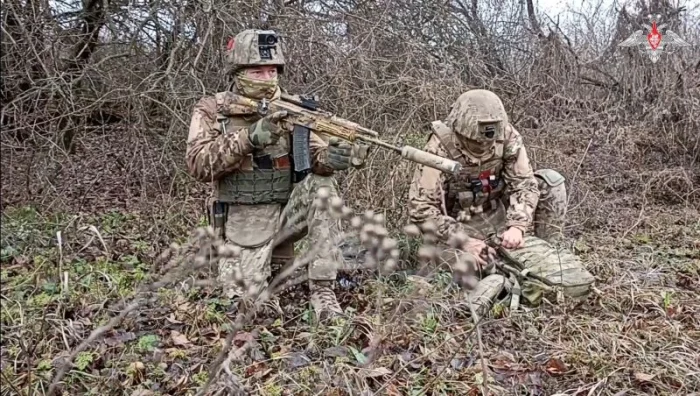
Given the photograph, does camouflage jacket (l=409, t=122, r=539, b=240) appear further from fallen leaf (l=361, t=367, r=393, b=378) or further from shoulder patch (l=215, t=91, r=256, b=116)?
fallen leaf (l=361, t=367, r=393, b=378)

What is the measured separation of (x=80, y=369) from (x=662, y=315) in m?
2.88

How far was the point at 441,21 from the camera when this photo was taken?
7.06 meters

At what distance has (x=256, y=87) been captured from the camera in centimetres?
387

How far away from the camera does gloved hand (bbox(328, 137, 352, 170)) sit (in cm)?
Result: 373

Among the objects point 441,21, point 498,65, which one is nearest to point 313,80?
point 441,21

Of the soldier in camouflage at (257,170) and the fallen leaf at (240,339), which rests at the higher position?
the soldier in camouflage at (257,170)

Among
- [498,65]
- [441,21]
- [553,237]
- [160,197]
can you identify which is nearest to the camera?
[553,237]

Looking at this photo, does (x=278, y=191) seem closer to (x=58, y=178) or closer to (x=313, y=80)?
(x=313, y=80)

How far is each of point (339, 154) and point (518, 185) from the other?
3.84 feet

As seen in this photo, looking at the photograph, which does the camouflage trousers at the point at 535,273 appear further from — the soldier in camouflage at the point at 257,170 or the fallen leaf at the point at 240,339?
the fallen leaf at the point at 240,339

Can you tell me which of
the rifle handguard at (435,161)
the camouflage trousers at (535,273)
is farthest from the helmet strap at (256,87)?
the camouflage trousers at (535,273)

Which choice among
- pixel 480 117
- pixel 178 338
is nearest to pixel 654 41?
pixel 480 117

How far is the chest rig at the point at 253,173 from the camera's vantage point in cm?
398

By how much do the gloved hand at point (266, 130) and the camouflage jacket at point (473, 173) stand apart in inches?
36.6
